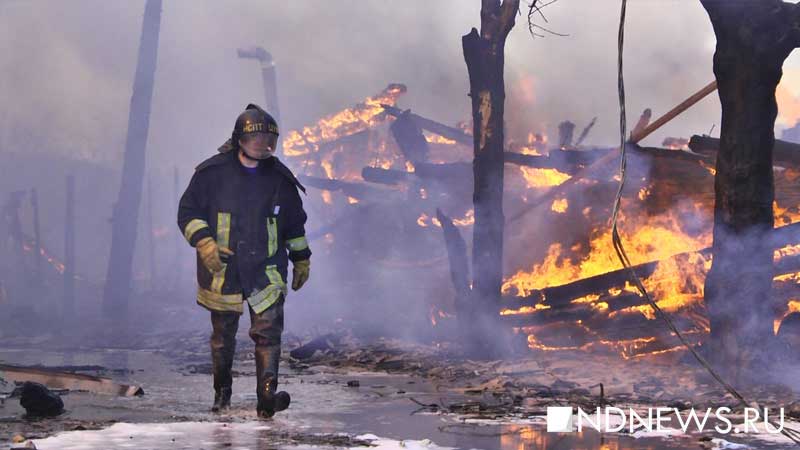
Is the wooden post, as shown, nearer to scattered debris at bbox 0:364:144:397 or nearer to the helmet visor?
scattered debris at bbox 0:364:144:397

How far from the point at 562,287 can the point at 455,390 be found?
3982 mm

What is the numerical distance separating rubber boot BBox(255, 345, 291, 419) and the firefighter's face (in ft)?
4.39

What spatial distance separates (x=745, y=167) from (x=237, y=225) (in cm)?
471

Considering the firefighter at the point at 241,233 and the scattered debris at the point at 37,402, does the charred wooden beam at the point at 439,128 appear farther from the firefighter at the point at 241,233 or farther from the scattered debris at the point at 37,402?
the scattered debris at the point at 37,402

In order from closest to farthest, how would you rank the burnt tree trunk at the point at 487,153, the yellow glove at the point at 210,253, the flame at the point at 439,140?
1. the yellow glove at the point at 210,253
2. the burnt tree trunk at the point at 487,153
3. the flame at the point at 439,140

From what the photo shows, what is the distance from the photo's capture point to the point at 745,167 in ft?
29.7

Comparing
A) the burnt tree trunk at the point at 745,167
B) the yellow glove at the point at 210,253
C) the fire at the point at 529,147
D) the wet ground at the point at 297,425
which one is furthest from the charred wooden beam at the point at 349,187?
the yellow glove at the point at 210,253

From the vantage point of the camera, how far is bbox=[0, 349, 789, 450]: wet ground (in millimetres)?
5520

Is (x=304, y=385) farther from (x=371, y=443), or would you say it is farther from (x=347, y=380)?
(x=371, y=443)

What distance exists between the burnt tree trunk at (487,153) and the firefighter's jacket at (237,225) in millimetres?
5830

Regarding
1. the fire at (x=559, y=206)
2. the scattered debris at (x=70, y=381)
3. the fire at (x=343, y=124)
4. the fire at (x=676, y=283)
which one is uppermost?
the fire at (x=343, y=124)

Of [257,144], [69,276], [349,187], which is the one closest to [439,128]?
[349,187]

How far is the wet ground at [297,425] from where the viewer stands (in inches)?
217

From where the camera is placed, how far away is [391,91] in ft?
87.2
